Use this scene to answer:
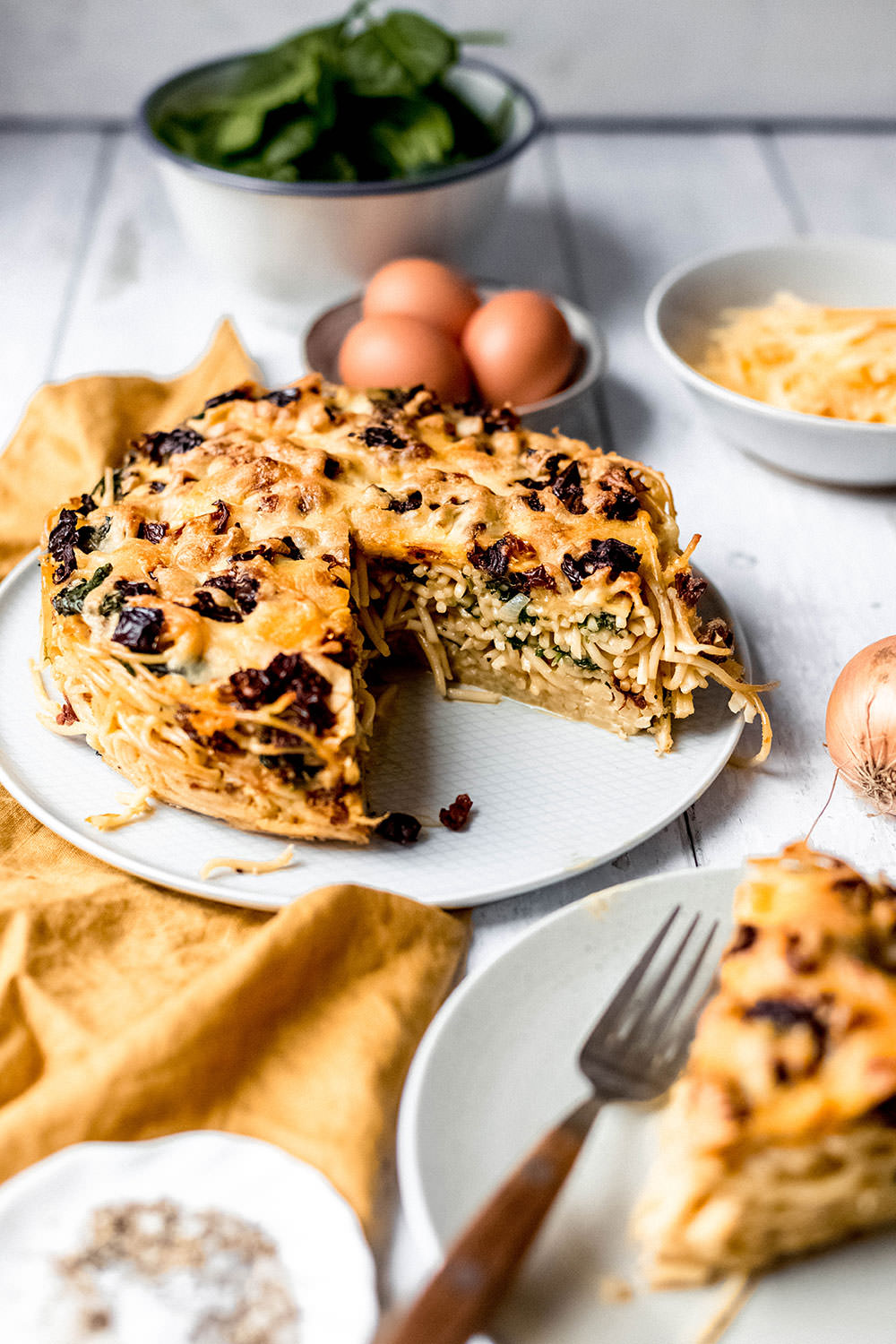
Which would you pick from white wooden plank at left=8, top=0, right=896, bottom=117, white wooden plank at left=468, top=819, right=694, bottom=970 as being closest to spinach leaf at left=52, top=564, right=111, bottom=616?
white wooden plank at left=468, top=819, right=694, bottom=970

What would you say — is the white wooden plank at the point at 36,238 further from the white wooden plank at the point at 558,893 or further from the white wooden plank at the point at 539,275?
the white wooden plank at the point at 558,893

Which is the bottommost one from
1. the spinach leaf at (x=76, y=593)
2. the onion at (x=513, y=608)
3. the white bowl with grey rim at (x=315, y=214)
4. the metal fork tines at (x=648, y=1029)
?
the metal fork tines at (x=648, y=1029)

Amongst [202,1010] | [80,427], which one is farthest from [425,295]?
[202,1010]

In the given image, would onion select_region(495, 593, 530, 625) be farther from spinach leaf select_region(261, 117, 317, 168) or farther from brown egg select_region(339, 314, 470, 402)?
spinach leaf select_region(261, 117, 317, 168)

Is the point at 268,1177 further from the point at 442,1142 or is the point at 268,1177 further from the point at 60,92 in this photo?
the point at 60,92

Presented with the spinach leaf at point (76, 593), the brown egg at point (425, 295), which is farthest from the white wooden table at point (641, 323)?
the spinach leaf at point (76, 593)
